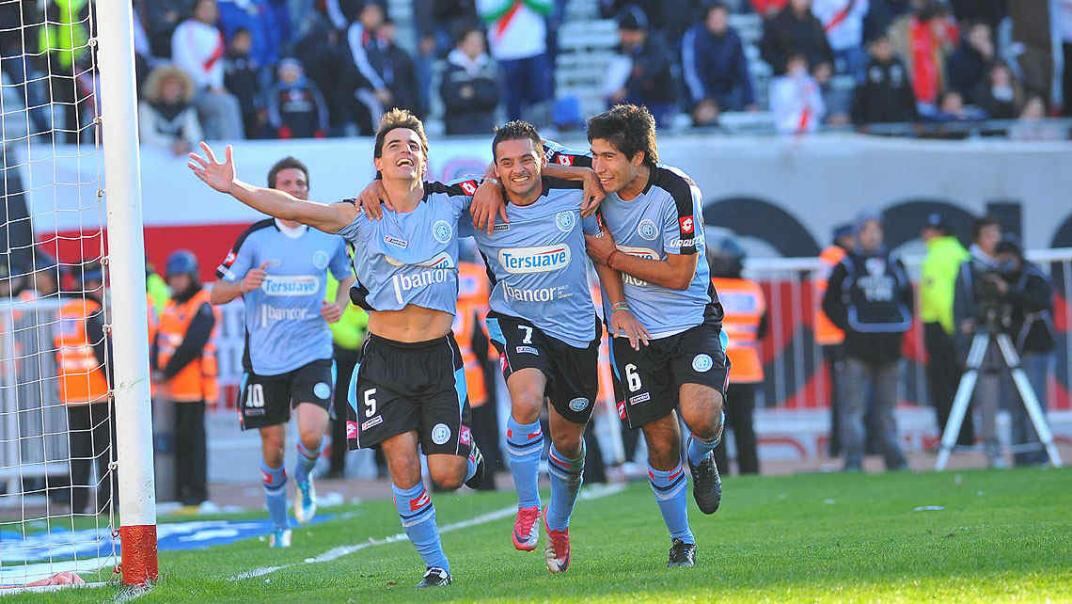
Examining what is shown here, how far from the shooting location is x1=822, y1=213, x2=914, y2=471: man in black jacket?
15.3 m

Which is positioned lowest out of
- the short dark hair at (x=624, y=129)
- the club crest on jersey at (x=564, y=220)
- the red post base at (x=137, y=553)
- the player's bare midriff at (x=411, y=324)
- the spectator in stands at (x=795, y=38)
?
the red post base at (x=137, y=553)

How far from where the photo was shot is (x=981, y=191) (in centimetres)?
1750

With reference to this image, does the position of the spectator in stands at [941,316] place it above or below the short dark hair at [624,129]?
below

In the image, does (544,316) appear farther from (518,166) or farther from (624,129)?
(624,129)

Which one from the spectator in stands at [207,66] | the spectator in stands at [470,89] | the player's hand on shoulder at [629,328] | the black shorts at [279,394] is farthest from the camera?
the spectator in stands at [470,89]

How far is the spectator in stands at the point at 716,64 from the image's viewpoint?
1981 centimetres

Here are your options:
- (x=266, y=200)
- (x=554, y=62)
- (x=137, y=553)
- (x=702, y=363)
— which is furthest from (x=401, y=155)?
(x=554, y=62)

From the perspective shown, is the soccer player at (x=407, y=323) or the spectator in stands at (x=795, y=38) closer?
the soccer player at (x=407, y=323)

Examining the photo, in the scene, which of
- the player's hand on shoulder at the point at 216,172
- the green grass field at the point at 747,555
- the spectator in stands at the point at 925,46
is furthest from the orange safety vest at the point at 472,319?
the spectator in stands at the point at 925,46

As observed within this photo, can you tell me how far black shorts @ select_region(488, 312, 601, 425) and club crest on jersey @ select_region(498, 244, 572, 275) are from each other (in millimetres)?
272

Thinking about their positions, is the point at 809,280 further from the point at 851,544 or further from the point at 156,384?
the point at 851,544

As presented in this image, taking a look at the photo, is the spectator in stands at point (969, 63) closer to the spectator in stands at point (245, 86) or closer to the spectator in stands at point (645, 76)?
the spectator in stands at point (645, 76)

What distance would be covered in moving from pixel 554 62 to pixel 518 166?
13280mm

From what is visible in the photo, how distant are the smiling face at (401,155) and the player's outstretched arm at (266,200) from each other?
0.26 metres
